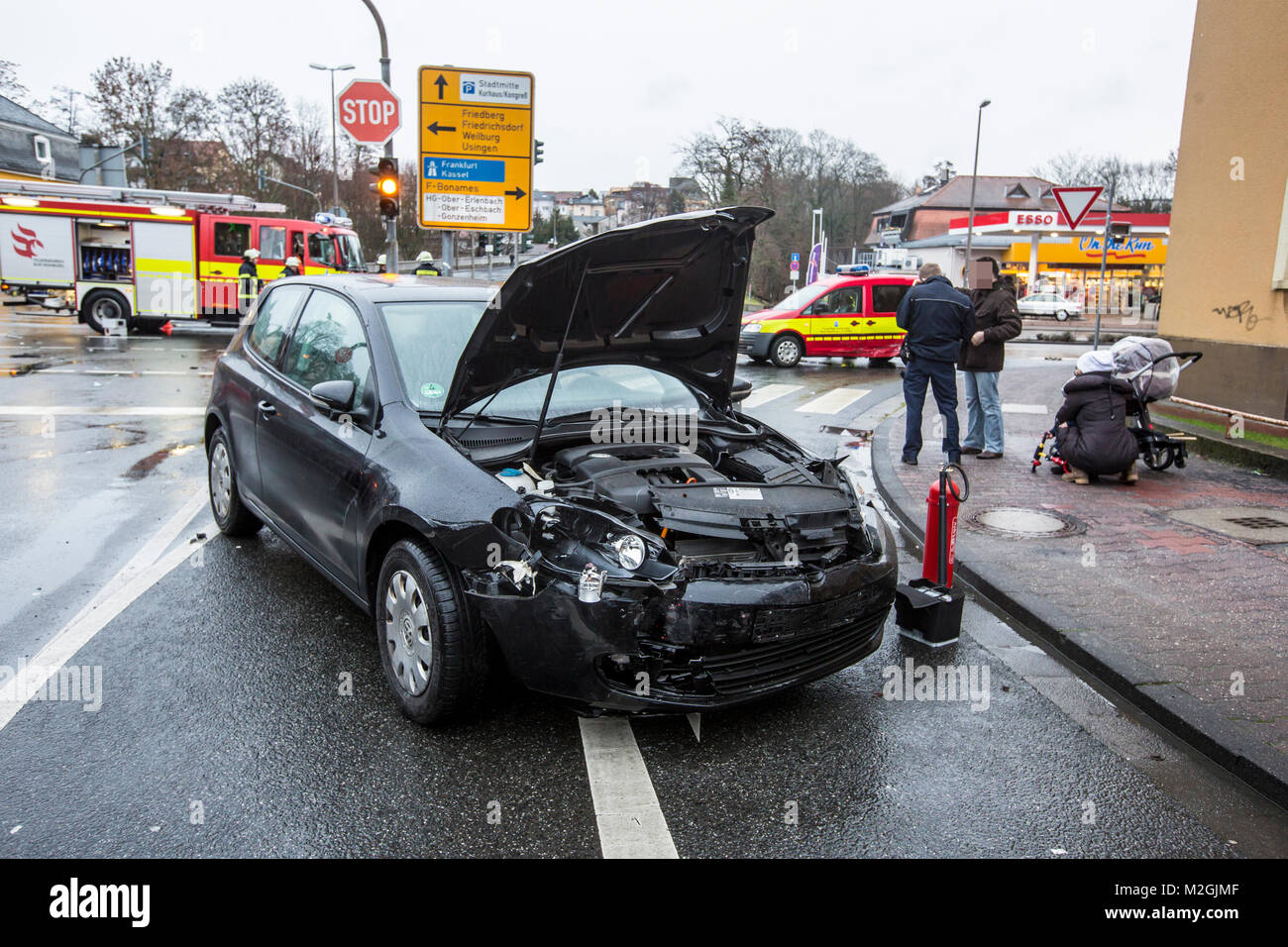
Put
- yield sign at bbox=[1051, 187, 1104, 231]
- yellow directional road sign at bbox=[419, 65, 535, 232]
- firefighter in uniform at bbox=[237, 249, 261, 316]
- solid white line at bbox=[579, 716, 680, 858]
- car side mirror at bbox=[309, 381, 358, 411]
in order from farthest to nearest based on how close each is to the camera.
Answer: firefighter in uniform at bbox=[237, 249, 261, 316], yellow directional road sign at bbox=[419, 65, 535, 232], yield sign at bbox=[1051, 187, 1104, 231], car side mirror at bbox=[309, 381, 358, 411], solid white line at bbox=[579, 716, 680, 858]

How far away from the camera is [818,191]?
238 feet

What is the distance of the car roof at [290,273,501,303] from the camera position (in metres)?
4.73

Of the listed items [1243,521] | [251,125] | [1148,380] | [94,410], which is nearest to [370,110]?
[94,410]

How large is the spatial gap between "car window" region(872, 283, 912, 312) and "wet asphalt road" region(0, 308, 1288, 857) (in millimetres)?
14582

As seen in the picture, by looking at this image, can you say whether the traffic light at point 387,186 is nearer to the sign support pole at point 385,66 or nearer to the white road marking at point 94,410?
the sign support pole at point 385,66

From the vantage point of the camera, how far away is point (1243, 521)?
21.6 feet

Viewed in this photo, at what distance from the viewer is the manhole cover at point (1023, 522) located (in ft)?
20.9

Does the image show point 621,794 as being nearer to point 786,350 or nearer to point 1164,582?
point 1164,582

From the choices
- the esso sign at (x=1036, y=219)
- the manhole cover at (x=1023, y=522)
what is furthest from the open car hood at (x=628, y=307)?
the esso sign at (x=1036, y=219)

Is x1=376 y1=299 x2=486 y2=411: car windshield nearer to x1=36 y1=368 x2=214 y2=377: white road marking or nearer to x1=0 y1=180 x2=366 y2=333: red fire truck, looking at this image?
x1=36 y1=368 x2=214 y2=377: white road marking

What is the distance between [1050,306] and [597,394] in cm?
4481

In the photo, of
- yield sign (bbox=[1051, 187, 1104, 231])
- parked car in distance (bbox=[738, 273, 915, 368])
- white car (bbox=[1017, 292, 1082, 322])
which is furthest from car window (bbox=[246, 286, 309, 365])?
white car (bbox=[1017, 292, 1082, 322])

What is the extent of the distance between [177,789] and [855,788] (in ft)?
7.49
